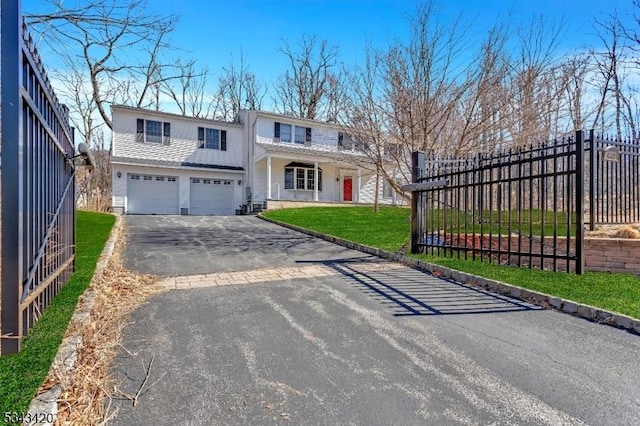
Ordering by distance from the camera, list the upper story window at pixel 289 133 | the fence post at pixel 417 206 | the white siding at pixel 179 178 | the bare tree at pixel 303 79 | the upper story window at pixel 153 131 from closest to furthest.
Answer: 1. the fence post at pixel 417 206
2. the white siding at pixel 179 178
3. the upper story window at pixel 153 131
4. the upper story window at pixel 289 133
5. the bare tree at pixel 303 79

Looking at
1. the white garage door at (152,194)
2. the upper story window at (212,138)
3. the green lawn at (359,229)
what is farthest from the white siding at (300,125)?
the green lawn at (359,229)

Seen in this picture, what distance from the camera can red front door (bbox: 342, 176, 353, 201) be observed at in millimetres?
25406

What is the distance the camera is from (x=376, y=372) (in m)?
2.78

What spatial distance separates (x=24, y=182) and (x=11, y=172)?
8.9 inches

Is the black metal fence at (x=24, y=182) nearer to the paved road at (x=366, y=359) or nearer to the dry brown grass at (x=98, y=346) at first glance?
the dry brown grass at (x=98, y=346)

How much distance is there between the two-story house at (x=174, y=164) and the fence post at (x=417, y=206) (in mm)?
16290

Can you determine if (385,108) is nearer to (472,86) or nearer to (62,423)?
(472,86)

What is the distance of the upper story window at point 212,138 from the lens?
21991 mm

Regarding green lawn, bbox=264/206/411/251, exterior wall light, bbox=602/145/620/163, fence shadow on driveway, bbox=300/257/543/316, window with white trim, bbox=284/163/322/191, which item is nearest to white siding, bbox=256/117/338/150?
window with white trim, bbox=284/163/322/191

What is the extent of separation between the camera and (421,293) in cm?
503

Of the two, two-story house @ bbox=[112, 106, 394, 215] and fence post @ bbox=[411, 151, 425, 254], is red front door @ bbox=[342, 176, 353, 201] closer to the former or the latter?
two-story house @ bbox=[112, 106, 394, 215]

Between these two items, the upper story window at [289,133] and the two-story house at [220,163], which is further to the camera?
the upper story window at [289,133]

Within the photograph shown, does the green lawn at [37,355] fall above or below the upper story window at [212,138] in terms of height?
below

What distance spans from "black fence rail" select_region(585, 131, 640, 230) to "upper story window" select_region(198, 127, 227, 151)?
64.3 ft
